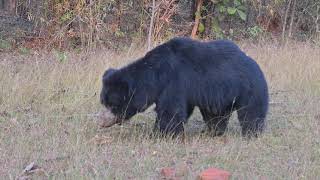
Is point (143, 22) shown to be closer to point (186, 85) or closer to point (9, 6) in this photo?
point (9, 6)

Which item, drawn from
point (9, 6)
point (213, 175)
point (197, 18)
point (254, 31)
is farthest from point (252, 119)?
point (9, 6)

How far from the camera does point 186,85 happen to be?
6.09m

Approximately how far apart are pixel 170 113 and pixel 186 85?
34cm

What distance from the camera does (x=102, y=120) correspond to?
6.15 metres

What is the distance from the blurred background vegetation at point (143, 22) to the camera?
1262 cm

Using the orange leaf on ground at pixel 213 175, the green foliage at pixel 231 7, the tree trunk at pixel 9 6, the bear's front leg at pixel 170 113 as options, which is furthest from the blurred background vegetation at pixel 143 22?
the orange leaf on ground at pixel 213 175

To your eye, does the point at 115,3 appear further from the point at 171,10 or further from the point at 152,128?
the point at 152,128

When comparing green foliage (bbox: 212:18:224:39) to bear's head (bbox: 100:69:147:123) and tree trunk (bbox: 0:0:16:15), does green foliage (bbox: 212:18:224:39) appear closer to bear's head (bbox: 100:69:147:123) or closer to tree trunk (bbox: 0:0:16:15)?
tree trunk (bbox: 0:0:16:15)

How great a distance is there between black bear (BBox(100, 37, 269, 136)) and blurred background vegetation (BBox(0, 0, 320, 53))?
5.49 meters

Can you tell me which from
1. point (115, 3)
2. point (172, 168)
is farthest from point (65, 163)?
point (115, 3)

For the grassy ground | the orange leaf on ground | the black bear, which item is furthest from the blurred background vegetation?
the orange leaf on ground

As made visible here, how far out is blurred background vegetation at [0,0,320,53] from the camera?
41.4 ft

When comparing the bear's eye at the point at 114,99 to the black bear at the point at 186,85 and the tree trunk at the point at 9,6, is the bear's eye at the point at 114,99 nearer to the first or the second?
the black bear at the point at 186,85

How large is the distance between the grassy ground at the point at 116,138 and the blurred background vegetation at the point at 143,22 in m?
3.47
